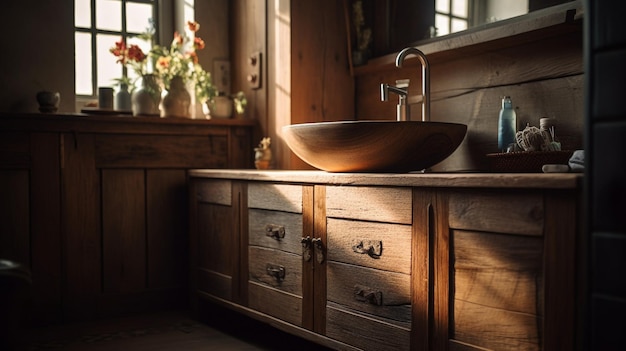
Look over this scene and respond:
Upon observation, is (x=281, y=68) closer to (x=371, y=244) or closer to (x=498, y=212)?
(x=371, y=244)

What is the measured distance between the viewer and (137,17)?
3.42m

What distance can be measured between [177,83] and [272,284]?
1239 millimetres

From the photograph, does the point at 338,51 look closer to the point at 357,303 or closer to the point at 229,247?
the point at 229,247

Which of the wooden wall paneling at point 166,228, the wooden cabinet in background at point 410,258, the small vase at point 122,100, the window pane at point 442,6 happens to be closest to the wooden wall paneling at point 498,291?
the wooden cabinet in background at point 410,258

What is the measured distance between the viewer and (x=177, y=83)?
3129mm

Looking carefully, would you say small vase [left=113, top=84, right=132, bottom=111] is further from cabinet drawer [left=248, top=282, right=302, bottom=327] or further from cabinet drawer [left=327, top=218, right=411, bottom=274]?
cabinet drawer [left=327, top=218, right=411, bottom=274]

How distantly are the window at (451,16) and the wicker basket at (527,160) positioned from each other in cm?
65

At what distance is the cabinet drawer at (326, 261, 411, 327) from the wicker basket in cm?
46

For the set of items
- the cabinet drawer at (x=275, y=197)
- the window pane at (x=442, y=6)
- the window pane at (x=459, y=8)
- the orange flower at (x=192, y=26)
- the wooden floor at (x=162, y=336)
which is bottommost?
the wooden floor at (x=162, y=336)

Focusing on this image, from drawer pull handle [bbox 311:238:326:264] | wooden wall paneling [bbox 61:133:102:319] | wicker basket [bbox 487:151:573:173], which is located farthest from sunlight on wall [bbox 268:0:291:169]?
wicker basket [bbox 487:151:573:173]

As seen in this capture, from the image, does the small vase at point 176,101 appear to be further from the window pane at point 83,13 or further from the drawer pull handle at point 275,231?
the drawer pull handle at point 275,231

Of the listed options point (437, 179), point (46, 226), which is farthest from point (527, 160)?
point (46, 226)

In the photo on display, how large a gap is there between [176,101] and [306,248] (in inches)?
50.7

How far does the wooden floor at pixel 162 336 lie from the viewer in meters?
2.47
